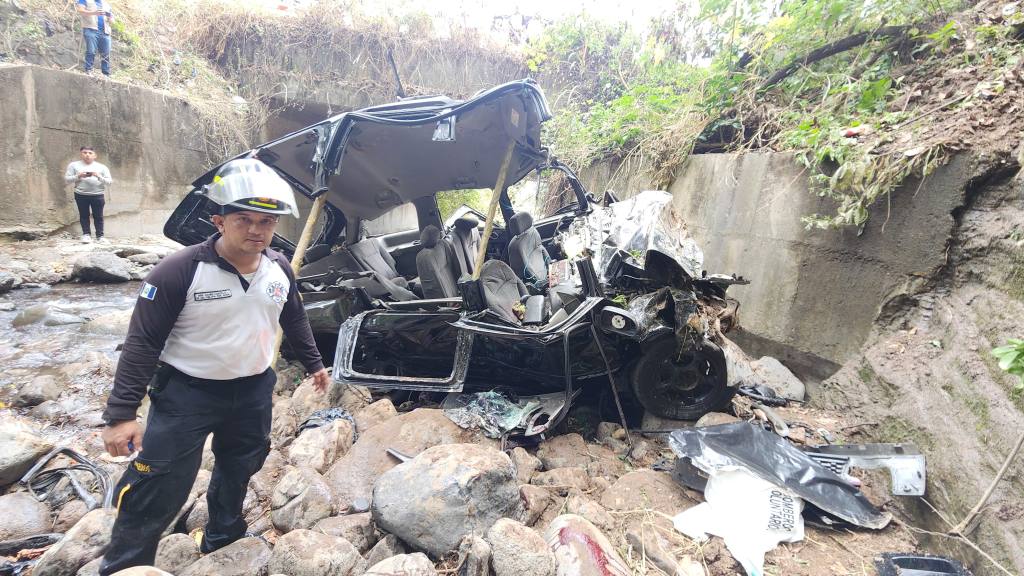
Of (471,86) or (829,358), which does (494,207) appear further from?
(471,86)

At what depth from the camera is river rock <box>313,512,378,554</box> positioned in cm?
209

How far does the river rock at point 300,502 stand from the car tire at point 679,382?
2177mm

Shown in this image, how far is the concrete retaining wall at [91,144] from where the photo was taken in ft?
25.0

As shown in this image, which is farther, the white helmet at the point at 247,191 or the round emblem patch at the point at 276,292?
the round emblem patch at the point at 276,292

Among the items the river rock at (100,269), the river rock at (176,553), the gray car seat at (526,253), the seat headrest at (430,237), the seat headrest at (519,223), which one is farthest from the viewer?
the river rock at (100,269)

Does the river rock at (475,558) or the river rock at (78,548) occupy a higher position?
the river rock at (475,558)

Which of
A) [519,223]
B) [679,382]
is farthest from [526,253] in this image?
[679,382]

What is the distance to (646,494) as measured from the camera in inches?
101

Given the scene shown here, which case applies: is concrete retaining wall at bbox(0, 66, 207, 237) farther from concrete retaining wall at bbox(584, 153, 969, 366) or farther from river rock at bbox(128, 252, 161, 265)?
concrete retaining wall at bbox(584, 153, 969, 366)

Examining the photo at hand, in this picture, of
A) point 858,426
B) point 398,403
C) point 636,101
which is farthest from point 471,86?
point 858,426

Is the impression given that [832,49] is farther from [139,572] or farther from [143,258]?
[143,258]

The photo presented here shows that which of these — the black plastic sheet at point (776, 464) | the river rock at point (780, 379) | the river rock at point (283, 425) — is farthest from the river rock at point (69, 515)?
the river rock at point (780, 379)

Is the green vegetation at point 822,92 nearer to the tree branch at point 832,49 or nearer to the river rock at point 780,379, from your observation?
the tree branch at point 832,49

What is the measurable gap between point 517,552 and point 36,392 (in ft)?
13.6
